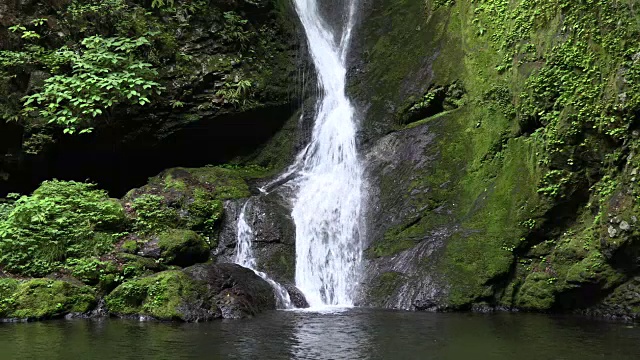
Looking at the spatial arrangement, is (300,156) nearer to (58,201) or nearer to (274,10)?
(274,10)

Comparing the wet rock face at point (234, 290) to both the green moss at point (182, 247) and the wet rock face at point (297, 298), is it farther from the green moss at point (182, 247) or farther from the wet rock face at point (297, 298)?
the green moss at point (182, 247)

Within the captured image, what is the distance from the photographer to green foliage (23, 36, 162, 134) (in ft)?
39.8

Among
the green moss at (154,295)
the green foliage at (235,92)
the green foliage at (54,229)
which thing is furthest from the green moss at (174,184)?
the green moss at (154,295)

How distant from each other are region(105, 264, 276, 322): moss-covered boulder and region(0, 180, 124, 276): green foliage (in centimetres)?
161

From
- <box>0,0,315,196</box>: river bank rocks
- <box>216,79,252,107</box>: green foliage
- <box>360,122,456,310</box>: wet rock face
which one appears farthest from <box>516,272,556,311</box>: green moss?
<box>216,79,252,107</box>: green foliage

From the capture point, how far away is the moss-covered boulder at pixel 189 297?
845 cm

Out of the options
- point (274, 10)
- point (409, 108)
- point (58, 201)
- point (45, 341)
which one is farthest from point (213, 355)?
point (274, 10)

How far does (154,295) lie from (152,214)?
8.81ft

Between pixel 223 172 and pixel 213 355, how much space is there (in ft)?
26.0

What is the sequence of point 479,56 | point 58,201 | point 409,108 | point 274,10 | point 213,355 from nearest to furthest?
point 213,355, point 58,201, point 479,56, point 409,108, point 274,10

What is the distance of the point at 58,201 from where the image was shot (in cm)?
1068

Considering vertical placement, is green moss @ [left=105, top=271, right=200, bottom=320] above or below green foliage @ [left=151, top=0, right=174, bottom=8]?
below

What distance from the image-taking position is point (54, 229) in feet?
33.2

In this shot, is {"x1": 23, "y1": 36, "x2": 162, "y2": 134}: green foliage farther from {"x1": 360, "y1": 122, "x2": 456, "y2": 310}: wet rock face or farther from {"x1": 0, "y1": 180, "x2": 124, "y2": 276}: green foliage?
{"x1": 360, "y1": 122, "x2": 456, "y2": 310}: wet rock face
